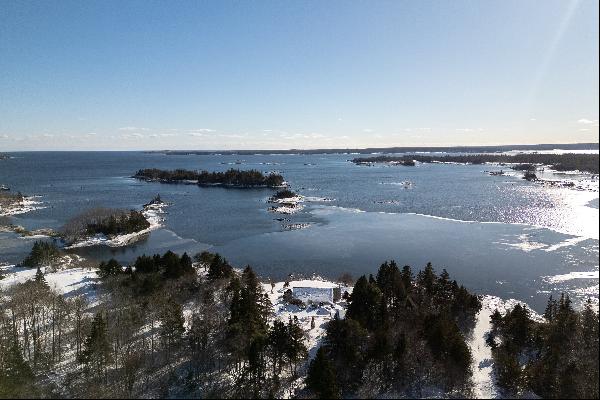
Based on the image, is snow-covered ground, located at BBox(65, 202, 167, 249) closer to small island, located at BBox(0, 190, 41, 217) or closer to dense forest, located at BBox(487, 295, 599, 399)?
small island, located at BBox(0, 190, 41, 217)

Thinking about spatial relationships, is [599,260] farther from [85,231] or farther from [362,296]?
[85,231]

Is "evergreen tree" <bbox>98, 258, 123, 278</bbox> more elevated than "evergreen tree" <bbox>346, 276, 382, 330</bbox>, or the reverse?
"evergreen tree" <bbox>98, 258, 123, 278</bbox>

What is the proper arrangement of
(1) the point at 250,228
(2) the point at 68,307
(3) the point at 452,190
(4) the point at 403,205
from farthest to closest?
(3) the point at 452,190, (4) the point at 403,205, (1) the point at 250,228, (2) the point at 68,307

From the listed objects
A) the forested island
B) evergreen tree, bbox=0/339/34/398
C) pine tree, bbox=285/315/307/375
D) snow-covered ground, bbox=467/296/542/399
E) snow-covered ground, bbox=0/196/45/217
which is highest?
the forested island

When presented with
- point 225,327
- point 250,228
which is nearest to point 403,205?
point 250,228

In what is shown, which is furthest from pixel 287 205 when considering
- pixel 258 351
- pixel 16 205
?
pixel 258 351

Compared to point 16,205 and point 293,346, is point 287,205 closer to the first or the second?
point 16,205

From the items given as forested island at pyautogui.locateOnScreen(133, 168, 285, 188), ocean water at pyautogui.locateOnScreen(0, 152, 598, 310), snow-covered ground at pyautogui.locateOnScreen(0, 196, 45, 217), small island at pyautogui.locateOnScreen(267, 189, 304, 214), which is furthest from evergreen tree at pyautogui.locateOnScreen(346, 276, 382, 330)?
forested island at pyautogui.locateOnScreen(133, 168, 285, 188)
